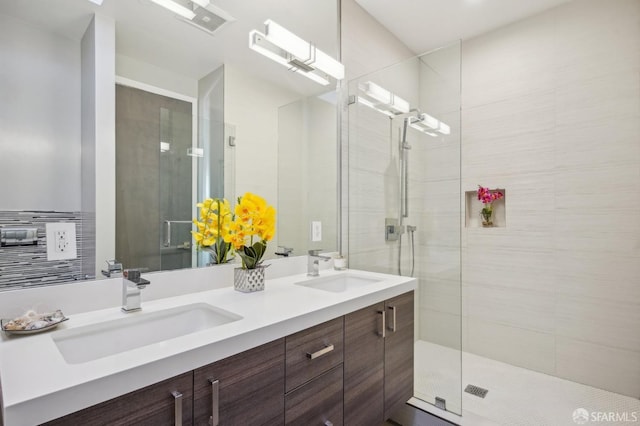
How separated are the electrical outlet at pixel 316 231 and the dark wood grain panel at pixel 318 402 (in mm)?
886

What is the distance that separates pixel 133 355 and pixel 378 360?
3.38 ft

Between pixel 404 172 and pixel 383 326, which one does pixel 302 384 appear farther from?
pixel 404 172

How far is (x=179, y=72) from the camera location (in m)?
1.34

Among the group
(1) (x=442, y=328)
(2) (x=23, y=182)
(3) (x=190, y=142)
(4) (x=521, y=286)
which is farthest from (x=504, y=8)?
(2) (x=23, y=182)

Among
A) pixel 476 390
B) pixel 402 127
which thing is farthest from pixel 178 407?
pixel 476 390

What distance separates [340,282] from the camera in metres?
1.89

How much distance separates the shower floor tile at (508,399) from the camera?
1.85 m

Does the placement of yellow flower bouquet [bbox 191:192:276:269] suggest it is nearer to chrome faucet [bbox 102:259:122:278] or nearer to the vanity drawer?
chrome faucet [bbox 102:259:122:278]

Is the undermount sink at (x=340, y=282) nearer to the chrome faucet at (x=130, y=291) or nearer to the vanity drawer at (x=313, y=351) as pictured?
the vanity drawer at (x=313, y=351)

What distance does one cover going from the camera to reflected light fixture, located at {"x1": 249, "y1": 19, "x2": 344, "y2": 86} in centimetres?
159

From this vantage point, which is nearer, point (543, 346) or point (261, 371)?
point (261, 371)

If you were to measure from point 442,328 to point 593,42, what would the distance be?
7.23 ft

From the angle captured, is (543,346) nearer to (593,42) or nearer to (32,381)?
(593,42)

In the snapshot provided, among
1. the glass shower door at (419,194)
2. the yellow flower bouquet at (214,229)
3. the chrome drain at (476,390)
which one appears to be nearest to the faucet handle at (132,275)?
the yellow flower bouquet at (214,229)
